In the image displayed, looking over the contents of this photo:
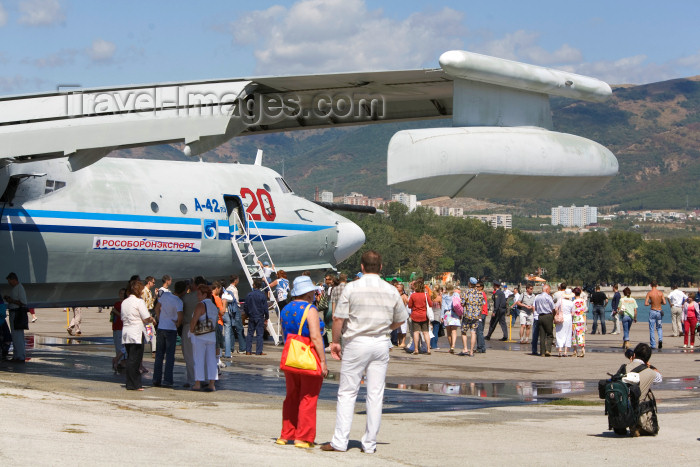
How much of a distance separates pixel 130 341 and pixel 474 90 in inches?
248

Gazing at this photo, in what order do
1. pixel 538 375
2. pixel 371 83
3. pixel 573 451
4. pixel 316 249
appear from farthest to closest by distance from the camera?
pixel 316 249 < pixel 538 375 < pixel 371 83 < pixel 573 451

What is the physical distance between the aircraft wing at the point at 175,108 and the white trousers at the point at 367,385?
17.7 feet

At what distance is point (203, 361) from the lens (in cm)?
1496

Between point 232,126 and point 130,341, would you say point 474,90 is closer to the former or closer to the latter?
point 232,126

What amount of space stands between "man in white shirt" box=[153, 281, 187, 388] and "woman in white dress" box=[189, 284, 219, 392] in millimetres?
429

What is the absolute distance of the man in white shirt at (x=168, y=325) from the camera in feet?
50.1

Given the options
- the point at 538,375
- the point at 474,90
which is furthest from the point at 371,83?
the point at 538,375

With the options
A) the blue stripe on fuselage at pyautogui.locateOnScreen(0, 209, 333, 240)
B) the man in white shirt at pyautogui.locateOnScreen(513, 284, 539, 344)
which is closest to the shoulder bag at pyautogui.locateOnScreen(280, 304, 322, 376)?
the blue stripe on fuselage at pyautogui.locateOnScreen(0, 209, 333, 240)

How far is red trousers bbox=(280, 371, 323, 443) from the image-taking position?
32.0 feet

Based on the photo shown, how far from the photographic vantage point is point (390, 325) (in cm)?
993

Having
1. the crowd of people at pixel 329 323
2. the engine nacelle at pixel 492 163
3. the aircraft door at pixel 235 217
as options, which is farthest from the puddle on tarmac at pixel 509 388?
the aircraft door at pixel 235 217

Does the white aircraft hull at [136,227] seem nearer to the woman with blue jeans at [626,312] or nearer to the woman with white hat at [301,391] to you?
the woman with blue jeans at [626,312]

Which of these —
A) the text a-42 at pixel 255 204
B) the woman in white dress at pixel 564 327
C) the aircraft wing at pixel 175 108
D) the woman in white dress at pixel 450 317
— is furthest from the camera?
the woman in white dress at pixel 450 317

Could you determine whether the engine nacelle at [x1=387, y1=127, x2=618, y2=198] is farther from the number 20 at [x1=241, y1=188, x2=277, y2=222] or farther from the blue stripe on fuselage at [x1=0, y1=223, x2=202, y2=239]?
the number 20 at [x1=241, y1=188, x2=277, y2=222]
